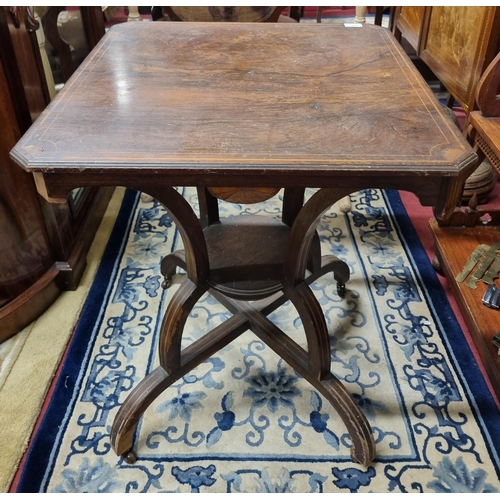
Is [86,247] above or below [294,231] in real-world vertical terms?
below

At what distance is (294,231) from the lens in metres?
1.15

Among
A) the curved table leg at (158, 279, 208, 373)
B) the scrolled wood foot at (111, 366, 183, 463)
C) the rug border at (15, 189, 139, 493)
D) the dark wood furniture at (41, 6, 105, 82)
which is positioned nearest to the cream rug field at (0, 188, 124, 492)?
the rug border at (15, 189, 139, 493)

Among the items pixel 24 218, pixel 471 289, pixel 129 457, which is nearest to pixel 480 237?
pixel 471 289

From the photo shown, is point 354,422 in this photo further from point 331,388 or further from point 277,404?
point 277,404

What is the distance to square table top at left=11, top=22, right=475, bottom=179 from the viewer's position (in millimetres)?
876

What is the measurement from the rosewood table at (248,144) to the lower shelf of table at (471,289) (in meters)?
0.44

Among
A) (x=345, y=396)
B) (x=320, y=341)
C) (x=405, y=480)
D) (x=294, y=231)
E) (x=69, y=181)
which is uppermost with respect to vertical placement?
(x=69, y=181)

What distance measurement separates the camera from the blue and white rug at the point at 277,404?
4.11 feet

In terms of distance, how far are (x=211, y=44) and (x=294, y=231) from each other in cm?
62

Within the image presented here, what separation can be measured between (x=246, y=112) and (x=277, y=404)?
81 centimetres

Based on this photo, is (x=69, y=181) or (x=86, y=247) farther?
(x=86, y=247)
